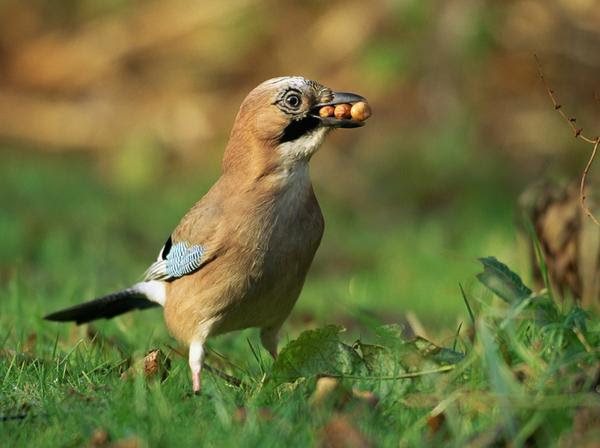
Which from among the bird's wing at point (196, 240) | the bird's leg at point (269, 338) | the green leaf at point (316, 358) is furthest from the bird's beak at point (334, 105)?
the green leaf at point (316, 358)

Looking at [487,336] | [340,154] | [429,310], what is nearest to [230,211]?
[487,336]

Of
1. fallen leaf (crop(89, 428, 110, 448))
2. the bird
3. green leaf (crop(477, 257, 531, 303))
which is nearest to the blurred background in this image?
the bird

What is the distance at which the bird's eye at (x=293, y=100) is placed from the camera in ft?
13.7

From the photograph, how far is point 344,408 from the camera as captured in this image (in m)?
3.07

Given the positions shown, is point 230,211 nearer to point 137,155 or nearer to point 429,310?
point 429,310

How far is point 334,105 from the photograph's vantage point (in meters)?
4.16

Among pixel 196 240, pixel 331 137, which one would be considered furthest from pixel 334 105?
pixel 331 137

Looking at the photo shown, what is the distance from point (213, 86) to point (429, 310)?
6075 mm

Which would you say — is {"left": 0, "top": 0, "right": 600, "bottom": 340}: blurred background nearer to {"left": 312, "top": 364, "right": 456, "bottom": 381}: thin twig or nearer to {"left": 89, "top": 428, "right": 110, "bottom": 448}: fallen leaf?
{"left": 312, "top": 364, "right": 456, "bottom": 381}: thin twig

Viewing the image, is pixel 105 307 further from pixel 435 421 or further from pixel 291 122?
pixel 435 421

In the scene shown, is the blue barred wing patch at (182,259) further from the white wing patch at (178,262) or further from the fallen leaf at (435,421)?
the fallen leaf at (435,421)

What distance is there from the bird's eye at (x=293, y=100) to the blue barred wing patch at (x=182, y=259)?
1.94ft

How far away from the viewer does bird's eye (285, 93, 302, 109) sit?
4168mm

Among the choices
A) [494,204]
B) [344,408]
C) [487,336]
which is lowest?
[494,204]
